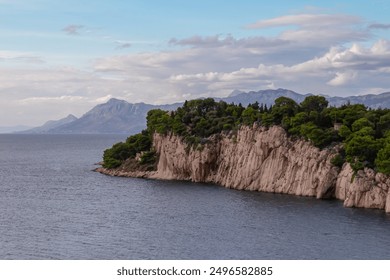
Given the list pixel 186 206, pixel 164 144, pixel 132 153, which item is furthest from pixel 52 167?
pixel 186 206

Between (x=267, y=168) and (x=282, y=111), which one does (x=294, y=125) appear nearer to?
(x=282, y=111)

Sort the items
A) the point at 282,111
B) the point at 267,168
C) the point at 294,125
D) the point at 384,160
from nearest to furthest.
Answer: the point at 384,160 → the point at 294,125 → the point at 267,168 → the point at 282,111

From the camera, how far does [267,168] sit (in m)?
123

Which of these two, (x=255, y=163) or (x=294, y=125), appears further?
(x=255, y=163)

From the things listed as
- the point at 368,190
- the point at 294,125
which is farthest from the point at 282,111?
the point at 368,190

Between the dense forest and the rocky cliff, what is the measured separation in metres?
2.14

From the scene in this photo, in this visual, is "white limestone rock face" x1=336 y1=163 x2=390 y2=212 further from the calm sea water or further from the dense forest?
the calm sea water

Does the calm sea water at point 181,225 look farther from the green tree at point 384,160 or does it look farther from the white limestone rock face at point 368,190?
the green tree at point 384,160

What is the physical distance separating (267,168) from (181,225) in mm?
42333

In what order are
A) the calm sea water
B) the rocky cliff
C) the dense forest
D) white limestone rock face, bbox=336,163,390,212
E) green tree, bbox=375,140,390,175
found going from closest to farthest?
the calm sea water → green tree, bbox=375,140,390,175 → white limestone rock face, bbox=336,163,390,212 → the rocky cliff → the dense forest

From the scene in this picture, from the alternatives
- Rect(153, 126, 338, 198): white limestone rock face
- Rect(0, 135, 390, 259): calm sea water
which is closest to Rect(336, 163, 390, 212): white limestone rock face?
Rect(0, 135, 390, 259): calm sea water

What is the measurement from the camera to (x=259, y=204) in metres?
104

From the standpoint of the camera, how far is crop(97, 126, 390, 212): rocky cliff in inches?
3907

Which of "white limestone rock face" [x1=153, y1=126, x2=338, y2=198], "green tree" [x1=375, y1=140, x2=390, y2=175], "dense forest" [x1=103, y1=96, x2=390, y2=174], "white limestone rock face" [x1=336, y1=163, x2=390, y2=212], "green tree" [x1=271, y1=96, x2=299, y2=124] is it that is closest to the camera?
"green tree" [x1=375, y1=140, x2=390, y2=175]
